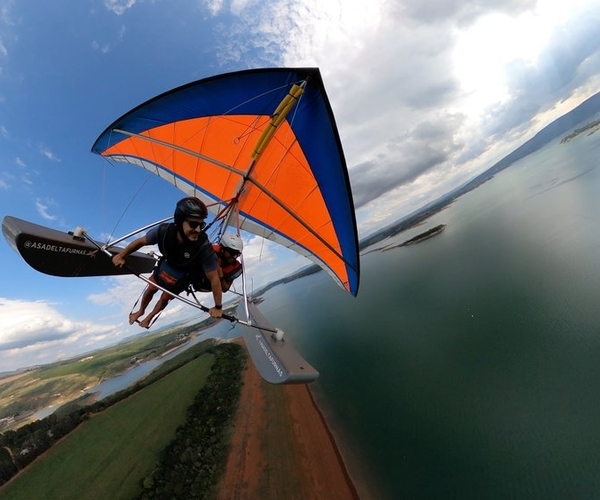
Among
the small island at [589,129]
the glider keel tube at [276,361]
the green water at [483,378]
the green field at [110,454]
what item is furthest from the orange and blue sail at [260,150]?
the small island at [589,129]

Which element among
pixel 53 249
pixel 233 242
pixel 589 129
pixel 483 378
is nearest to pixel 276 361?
pixel 233 242

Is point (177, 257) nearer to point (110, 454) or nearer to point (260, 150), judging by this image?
point (260, 150)

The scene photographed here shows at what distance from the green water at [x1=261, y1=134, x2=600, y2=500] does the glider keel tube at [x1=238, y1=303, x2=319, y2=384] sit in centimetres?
1295

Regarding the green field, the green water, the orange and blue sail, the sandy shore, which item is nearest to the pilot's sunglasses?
the orange and blue sail

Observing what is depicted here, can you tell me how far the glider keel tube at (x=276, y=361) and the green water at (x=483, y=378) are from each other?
13.0m

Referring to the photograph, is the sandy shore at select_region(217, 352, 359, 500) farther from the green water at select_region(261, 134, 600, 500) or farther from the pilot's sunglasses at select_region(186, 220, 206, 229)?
the pilot's sunglasses at select_region(186, 220, 206, 229)

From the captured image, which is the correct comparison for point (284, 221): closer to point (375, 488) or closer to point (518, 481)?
point (375, 488)

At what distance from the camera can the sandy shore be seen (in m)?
12.3

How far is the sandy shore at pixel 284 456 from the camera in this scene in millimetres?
12344

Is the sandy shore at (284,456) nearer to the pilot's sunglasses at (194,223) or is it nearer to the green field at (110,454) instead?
the green field at (110,454)

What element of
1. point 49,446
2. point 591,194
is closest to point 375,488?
point 49,446

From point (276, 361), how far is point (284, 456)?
14.3 meters

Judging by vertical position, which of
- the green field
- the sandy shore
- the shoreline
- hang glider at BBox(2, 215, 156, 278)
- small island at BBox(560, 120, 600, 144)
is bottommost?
the shoreline

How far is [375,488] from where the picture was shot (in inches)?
491
